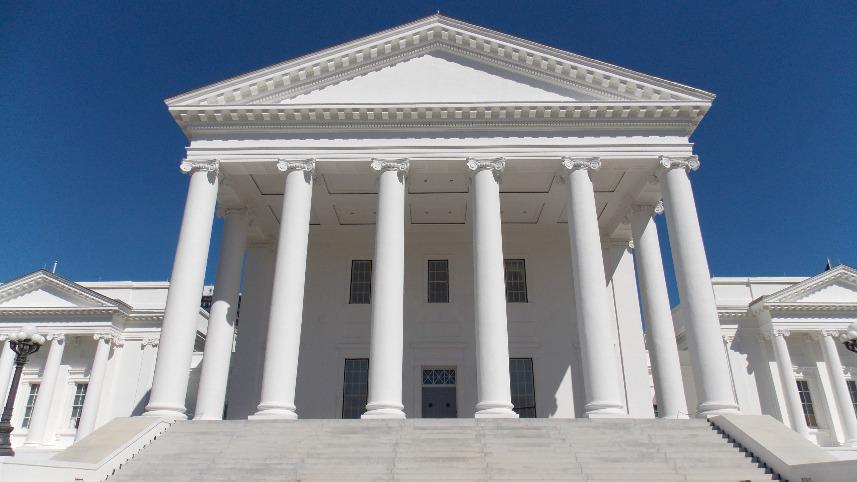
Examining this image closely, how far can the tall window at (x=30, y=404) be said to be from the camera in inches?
1337

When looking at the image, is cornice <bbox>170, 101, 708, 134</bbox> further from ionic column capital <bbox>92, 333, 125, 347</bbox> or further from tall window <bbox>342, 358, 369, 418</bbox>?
ionic column capital <bbox>92, 333, 125, 347</bbox>

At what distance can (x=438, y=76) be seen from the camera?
76.6ft

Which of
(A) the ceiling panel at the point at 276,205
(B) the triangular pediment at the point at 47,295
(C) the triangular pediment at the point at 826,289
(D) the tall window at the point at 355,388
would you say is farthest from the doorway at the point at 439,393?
(C) the triangular pediment at the point at 826,289

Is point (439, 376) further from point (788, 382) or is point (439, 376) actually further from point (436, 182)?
point (788, 382)

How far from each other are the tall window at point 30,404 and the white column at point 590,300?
31839 mm

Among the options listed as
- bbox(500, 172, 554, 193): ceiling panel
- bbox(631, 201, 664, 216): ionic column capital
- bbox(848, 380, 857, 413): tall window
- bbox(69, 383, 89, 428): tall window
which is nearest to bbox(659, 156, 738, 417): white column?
bbox(631, 201, 664, 216): ionic column capital

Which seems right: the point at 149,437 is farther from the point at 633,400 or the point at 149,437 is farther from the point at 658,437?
the point at 633,400

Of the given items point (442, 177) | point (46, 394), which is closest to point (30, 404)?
point (46, 394)

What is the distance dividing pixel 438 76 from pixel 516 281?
36.0 feet

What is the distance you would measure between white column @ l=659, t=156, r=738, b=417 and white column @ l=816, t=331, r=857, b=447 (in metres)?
17.9

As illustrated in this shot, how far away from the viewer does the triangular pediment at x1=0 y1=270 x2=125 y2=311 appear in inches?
1362

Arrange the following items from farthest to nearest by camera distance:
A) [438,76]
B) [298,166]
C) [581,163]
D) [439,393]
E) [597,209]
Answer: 1. [597,209]
2. [439,393]
3. [438,76]
4. [298,166]
5. [581,163]

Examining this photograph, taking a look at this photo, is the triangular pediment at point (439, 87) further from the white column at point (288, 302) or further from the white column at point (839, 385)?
the white column at point (839, 385)

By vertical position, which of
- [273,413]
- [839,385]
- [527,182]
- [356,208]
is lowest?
[273,413]
